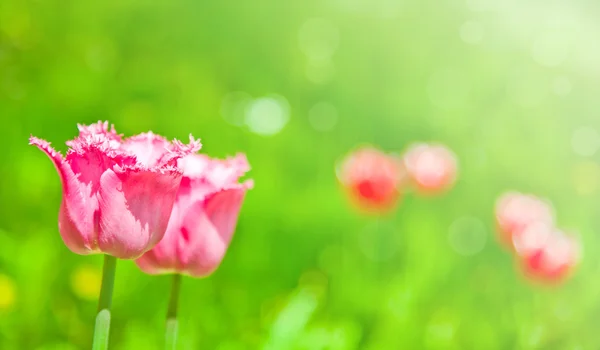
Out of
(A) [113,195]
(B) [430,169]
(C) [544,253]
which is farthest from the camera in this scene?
(B) [430,169]

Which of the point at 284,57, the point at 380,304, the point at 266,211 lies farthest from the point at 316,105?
the point at 380,304

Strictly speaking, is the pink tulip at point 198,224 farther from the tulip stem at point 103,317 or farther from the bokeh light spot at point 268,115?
the bokeh light spot at point 268,115

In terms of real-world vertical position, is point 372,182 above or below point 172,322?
above

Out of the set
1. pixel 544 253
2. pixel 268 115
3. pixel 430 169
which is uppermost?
pixel 268 115

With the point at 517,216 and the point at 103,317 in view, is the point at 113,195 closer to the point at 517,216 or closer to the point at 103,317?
the point at 103,317

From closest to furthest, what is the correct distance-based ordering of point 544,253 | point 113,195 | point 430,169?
point 113,195, point 544,253, point 430,169

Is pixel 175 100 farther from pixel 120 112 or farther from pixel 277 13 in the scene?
pixel 277 13

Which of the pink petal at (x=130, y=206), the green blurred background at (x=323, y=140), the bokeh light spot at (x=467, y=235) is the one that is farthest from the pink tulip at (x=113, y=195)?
the bokeh light spot at (x=467, y=235)

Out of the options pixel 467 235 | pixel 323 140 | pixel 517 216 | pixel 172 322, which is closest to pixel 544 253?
pixel 517 216
